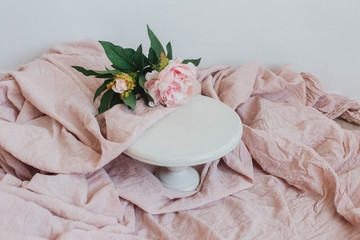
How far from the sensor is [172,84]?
1108mm

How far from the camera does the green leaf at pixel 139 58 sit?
3.90 feet

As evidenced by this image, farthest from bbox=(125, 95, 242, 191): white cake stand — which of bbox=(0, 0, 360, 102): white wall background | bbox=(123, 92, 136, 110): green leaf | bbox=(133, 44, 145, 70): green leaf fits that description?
bbox=(0, 0, 360, 102): white wall background

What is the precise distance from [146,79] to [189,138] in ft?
0.90

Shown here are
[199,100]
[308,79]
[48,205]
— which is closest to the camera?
[48,205]

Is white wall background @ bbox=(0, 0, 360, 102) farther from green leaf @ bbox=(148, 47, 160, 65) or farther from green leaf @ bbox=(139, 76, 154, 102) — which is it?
green leaf @ bbox=(139, 76, 154, 102)

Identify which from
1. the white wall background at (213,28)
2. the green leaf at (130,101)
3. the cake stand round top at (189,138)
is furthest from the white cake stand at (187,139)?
the white wall background at (213,28)

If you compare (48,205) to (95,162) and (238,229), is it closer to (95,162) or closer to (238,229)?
(95,162)

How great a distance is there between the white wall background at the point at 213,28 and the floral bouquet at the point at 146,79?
37cm

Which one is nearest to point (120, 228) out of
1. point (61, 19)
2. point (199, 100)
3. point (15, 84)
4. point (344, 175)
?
point (199, 100)

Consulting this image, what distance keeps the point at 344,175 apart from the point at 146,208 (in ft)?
2.59

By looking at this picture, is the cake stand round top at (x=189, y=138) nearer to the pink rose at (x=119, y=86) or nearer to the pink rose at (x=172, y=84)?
the pink rose at (x=172, y=84)

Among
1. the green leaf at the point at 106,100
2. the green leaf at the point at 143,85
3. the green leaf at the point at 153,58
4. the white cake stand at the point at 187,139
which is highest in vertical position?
the green leaf at the point at 153,58

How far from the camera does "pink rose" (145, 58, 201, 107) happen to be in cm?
110

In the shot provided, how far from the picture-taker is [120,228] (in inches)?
40.8
